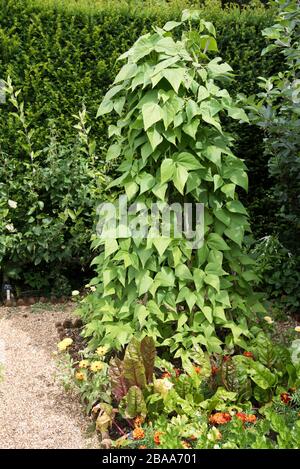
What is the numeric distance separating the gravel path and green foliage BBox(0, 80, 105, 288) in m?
0.55

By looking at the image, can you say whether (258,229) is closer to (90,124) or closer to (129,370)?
(90,124)

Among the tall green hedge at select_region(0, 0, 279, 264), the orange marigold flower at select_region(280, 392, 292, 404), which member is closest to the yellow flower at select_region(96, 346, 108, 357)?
the orange marigold flower at select_region(280, 392, 292, 404)

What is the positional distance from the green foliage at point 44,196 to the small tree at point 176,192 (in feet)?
3.76

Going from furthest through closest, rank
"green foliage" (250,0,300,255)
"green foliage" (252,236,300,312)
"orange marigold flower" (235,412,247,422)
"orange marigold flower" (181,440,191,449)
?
"green foliage" (252,236,300,312) → "green foliage" (250,0,300,255) → "orange marigold flower" (235,412,247,422) → "orange marigold flower" (181,440,191,449)

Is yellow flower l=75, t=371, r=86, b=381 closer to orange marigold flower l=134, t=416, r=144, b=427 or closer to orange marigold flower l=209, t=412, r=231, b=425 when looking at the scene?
orange marigold flower l=134, t=416, r=144, b=427

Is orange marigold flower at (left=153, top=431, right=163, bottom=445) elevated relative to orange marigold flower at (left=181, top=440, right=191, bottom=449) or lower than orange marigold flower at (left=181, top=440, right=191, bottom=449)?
elevated

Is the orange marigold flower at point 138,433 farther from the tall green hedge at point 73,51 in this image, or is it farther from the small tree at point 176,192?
the tall green hedge at point 73,51

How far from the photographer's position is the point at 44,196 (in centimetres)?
450

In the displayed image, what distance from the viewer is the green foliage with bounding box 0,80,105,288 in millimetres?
4332

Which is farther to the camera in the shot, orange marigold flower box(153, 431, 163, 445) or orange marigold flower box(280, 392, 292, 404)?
orange marigold flower box(280, 392, 292, 404)

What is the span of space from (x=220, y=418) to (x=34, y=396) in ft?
3.77

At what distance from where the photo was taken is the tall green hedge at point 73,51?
4340 mm

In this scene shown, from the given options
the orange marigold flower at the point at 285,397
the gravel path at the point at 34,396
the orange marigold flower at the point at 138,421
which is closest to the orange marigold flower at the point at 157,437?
the orange marigold flower at the point at 138,421

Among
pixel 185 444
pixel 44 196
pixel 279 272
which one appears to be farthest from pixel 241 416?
pixel 44 196
